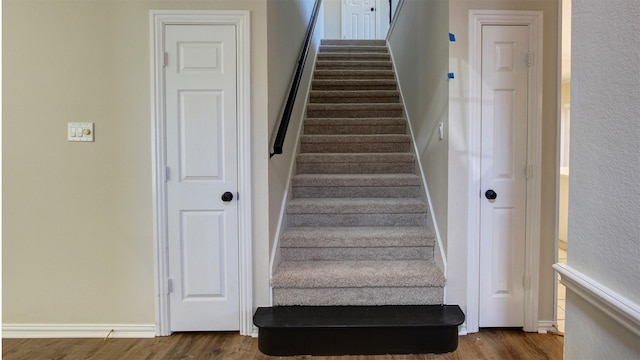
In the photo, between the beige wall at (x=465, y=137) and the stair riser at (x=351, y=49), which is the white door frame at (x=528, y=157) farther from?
the stair riser at (x=351, y=49)

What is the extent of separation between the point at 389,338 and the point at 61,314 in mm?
2029

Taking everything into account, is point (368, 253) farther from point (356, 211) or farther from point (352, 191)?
point (352, 191)

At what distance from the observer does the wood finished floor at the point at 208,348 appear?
1.83 m

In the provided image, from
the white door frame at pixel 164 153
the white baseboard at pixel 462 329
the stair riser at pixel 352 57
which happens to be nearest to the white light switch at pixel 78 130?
the white door frame at pixel 164 153

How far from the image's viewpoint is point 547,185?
2.03 m

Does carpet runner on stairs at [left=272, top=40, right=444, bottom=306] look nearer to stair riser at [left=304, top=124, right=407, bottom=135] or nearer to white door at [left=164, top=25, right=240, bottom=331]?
stair riser at [left=304, top=124, right=407, bottom=135]

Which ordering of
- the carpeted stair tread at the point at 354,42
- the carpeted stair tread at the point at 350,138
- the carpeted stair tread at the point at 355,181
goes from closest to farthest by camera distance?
the carpeted stair tread at the point at 355,181, the carpeted stair tread at the point at 350,138, the carpeted stair tread at the point at 354,42

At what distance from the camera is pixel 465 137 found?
1.97 metres

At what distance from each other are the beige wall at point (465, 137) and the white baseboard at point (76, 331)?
194cm

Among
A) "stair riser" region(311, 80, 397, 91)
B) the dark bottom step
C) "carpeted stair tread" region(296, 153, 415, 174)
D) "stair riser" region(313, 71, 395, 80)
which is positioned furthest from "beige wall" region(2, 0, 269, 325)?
"stair riser" region(313, 71, 395, 80)

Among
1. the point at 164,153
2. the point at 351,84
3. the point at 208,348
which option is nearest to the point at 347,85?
the point at 351,84

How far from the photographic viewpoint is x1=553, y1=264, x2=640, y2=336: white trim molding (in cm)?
71

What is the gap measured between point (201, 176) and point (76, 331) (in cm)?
126

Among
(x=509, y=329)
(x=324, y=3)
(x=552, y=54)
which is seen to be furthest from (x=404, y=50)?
(x=324, y=3)
